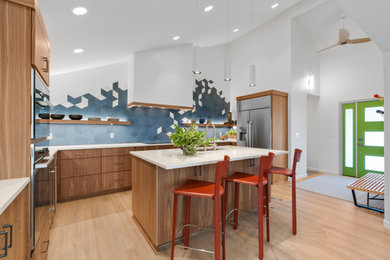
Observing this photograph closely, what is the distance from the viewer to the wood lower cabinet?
2.92 ft

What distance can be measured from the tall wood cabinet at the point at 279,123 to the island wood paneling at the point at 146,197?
Result: 10.3 feet

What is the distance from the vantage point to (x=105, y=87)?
4.11 meters

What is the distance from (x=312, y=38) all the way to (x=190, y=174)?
5498 mm

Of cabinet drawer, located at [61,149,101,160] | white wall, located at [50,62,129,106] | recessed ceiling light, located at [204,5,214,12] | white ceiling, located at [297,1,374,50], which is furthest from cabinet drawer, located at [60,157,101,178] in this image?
white ceiling, located at [297,1,374,50]

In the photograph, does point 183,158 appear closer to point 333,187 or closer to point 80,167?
point 80,167

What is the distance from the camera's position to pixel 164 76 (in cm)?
444

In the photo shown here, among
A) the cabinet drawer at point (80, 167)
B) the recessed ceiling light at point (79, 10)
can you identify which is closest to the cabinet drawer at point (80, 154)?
the cabinet drawer at point (80, 167)

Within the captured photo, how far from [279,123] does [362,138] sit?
7.71 feet

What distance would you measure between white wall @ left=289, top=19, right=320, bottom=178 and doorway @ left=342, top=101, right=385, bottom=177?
1196mm

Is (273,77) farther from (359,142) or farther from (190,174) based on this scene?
(190,174)

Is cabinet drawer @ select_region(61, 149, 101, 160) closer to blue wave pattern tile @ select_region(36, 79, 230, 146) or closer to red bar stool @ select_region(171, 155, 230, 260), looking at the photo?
blue wave pattern tile @ select_region(36, 79, 230, 146)

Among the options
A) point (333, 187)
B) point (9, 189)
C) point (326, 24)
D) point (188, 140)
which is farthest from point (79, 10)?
point (326, 24)

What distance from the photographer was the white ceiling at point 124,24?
2.13 m

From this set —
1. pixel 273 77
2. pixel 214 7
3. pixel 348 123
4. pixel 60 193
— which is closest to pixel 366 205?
pixel 348 123
